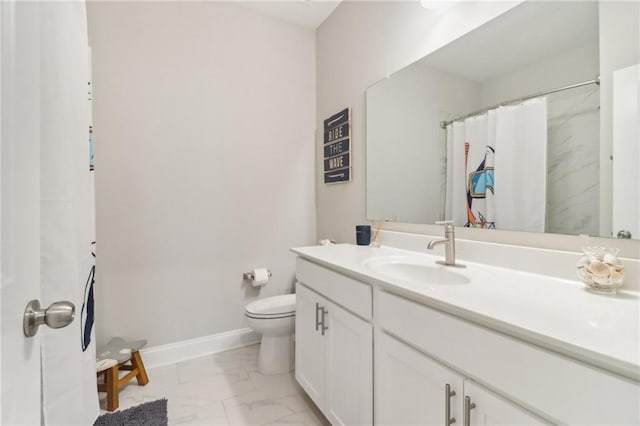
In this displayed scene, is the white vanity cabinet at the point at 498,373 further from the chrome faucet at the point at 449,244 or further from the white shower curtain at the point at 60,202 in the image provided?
the white shower curtain at the point at 60,202

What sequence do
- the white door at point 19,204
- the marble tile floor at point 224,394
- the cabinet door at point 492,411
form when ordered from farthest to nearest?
the marble tile floor at point 224,394 → the cabinet door at point 492,411 → the white door at point 19,204

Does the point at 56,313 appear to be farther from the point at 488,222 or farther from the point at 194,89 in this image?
the point at 194,89

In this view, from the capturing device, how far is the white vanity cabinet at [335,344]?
113 cm

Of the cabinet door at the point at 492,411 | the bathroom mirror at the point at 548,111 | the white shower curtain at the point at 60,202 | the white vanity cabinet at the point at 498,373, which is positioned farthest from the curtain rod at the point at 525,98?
the white shower curtain at the point at 60,202

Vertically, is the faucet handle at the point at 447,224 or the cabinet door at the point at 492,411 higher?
the faucet handle at the point at 447,224

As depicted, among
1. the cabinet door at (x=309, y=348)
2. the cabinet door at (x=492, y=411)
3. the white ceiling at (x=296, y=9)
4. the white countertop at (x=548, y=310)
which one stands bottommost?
the cabinet door at (x=309, y=348)

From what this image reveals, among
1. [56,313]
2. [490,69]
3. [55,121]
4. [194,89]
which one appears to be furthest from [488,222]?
[194,89]

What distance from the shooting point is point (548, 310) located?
72 cm

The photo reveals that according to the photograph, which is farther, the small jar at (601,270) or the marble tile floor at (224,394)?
the marble tile floor at (224,394)

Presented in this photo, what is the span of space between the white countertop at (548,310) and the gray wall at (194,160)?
1410mm

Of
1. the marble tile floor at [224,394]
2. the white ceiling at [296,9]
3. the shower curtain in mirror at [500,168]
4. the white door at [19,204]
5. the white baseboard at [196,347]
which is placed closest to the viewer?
the white door at [19,204]

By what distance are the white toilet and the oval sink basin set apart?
813 millimetres

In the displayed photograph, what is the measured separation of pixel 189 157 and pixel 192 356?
1.45 m

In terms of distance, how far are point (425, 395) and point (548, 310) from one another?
0.42 meters
